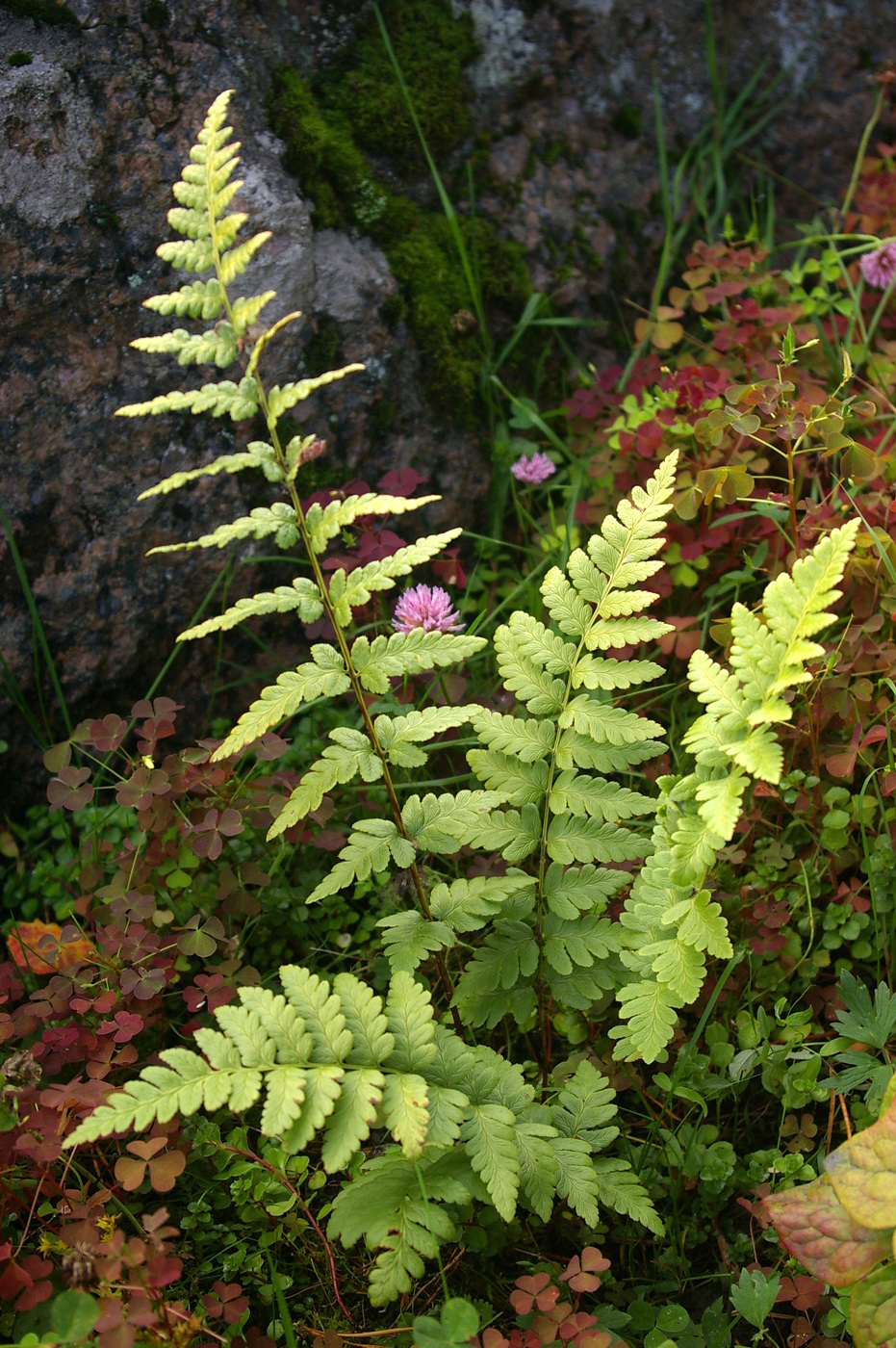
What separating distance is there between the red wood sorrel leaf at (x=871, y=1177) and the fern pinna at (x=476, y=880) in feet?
1.10

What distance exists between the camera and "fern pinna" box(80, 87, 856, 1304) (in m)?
1.52

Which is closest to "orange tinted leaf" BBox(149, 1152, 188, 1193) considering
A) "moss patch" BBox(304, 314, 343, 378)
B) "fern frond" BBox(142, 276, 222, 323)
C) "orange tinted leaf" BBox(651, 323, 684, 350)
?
"fern frond" BBox(142, 276, 222, 323)

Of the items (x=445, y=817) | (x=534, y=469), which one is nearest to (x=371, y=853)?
(x=445, y=817)

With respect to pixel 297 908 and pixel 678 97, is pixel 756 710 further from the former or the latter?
pixel 678 97

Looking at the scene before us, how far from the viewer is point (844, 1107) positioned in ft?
5.93

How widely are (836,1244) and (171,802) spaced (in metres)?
1.58

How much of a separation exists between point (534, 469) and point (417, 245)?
30.7 inches

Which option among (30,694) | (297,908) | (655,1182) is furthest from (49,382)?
(655,1182)

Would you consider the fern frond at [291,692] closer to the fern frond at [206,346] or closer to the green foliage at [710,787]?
the fern frond at [206,346]

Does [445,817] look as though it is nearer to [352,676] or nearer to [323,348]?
[352,676]

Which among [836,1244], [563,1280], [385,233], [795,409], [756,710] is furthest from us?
[385,233]

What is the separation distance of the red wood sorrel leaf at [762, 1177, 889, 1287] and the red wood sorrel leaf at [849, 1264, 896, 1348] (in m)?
0.02

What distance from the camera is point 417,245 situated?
3031 mm

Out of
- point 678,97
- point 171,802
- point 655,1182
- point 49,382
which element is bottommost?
point 655,1182
